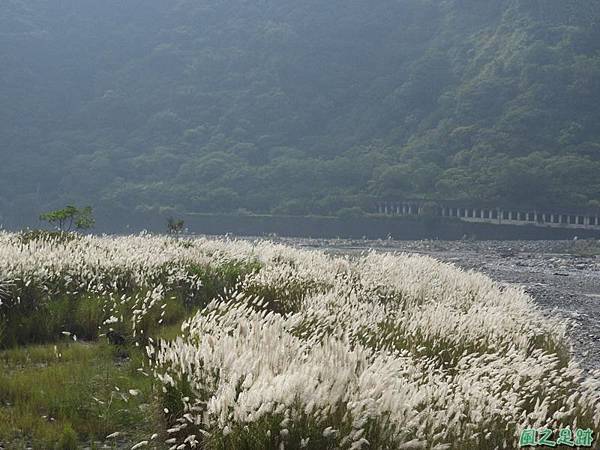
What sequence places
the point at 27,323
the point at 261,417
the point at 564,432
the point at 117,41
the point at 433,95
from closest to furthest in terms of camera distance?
the point at 261,417 < the point at 564,432 < the point at 27,323 < the point at 433,95 < the point at 117,41

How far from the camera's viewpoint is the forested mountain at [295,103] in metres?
79.1

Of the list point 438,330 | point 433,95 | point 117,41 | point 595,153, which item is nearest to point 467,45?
point 433,95

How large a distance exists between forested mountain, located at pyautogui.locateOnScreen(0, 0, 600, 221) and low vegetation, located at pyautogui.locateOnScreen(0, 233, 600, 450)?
200 feet

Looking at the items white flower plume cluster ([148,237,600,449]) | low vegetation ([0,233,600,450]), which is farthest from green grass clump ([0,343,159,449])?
white flower plume cluster ([148,237,600,449])

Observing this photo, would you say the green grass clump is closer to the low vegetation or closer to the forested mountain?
the low vegetation

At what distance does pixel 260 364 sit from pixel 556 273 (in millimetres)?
26791

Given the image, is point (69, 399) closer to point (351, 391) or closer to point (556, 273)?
point (351, 391)

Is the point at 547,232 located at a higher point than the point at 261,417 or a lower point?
lower

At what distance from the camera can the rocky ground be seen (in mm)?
13875

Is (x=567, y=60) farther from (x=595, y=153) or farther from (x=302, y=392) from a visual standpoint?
(x=302, y=392)

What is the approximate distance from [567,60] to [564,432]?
4054 inches

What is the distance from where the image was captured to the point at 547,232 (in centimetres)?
5869

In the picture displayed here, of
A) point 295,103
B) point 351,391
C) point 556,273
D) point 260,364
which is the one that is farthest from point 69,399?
point 295,103

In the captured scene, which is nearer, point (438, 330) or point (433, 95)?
point (438, 330)
